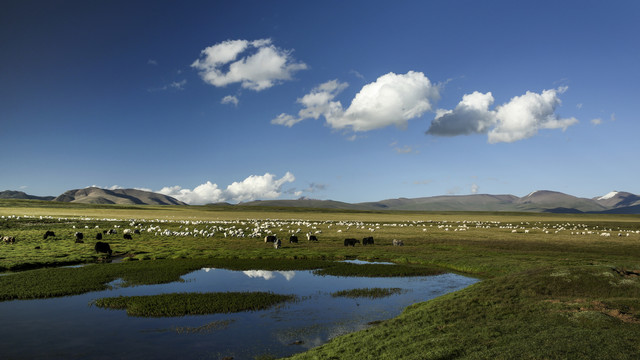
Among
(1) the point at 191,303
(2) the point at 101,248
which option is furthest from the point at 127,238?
(1) the point at 191,303

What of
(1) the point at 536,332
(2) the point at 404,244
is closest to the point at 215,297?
(1) the point at 536,332

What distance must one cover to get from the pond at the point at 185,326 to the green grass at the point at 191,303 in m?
0.82

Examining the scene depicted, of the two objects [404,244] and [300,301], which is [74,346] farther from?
[404,244]

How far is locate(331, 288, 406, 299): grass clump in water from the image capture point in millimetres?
26922

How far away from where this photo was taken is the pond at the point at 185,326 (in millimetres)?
16547

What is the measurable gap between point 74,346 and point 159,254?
98.2 ft

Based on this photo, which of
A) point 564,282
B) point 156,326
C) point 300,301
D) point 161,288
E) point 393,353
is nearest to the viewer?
point 393,353

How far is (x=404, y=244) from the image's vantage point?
57375 mm

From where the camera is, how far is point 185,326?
19.8m

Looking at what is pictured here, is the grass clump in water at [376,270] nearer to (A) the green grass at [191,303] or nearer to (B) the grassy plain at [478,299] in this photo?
(B) the grassy plain at [478,299]

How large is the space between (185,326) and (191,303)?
14.1 feet

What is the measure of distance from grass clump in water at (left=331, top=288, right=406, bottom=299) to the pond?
80 cm

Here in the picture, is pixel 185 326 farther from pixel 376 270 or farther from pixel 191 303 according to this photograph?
pixel 376 270

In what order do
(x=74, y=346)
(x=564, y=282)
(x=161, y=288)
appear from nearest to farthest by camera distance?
(x=74, y=346) < (x=564, y=282) < (x=161, y=288)
